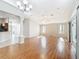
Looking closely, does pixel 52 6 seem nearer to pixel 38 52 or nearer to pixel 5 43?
pixel 38 52

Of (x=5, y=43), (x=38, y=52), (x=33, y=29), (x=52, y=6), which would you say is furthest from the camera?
(x=33, y=29)

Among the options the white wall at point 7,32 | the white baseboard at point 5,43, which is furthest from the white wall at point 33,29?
the white baseboard at point 5,43

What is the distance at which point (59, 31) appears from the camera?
18578 millimetres

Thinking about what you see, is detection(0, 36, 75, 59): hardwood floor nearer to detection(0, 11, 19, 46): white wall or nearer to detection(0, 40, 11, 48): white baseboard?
detection(0, 40, 11, 48): white baseboard

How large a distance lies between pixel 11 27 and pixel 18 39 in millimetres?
1391

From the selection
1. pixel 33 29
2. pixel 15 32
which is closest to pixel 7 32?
pixel 15 32

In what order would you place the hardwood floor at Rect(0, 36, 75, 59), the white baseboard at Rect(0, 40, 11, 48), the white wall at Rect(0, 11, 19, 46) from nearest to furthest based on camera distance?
the hardwood floor at Rect(0, 36, 75, 59)
the white baseboard at Rect(0, 40, 11, 48)
the white wall at Rect(0, 11, 19, 46)

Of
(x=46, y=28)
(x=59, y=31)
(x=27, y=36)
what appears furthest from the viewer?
(x=46, y=28)

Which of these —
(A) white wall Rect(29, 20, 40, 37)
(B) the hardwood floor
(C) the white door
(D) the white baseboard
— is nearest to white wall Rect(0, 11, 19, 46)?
(D) the white baseboard

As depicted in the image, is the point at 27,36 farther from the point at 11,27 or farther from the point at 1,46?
the point at 1,46

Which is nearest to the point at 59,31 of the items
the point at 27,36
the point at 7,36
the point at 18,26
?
the point at 27,36

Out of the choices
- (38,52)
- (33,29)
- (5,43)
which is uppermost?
(33,29)

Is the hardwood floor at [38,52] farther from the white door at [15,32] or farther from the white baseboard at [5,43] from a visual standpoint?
the white door at [15,32]

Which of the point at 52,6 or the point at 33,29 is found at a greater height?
the point at 52,6
